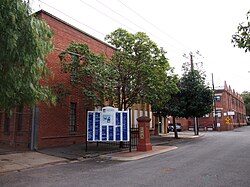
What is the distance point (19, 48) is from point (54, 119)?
9844 mm

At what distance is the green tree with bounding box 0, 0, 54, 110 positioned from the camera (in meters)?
6.77

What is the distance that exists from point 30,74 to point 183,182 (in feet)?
17.9

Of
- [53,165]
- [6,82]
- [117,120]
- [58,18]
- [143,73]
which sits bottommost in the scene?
[53,165]

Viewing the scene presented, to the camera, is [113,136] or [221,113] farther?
[221,113]

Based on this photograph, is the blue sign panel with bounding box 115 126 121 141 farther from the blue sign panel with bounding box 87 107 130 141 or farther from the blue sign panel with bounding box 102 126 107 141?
the blue sign panel with bounding box 102 126 107 141

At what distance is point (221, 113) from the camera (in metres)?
47.6

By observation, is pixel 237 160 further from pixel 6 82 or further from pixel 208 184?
pixel 6 82

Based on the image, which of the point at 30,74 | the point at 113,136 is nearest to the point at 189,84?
the point at 113,136

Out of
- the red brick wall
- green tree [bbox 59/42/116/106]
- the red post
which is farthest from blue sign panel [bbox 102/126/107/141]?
the red brick wall

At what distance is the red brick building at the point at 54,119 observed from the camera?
15.3 metres

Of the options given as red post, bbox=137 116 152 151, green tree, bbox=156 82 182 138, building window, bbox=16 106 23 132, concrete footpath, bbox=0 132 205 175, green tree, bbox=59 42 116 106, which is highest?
green tree, bbox=59 42 116 106

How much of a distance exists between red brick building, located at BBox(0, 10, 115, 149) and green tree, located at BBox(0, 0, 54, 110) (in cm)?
695

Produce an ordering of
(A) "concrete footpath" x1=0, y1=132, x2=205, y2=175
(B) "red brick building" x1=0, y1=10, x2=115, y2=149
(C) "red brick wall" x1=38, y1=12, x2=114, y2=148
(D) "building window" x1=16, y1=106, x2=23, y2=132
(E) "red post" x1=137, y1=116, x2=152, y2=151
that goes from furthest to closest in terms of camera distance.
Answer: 1. (D) "building window" x1=16, y1=106, x2=23, y2=132
2. (C) "red brick wall" x1=38, y1=12, x2=114, y2=148
3. (E) "red post" x1=137, y1=116, x2=152, y2=151
4. (B) "red brick building" x1=0, y1=10, x2=115, y2=149
5. (A) "concrete footpath" x1=0, y1=132, x2=205, y2=175

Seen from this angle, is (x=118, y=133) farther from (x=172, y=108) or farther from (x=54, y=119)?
(x=172, y=108)
